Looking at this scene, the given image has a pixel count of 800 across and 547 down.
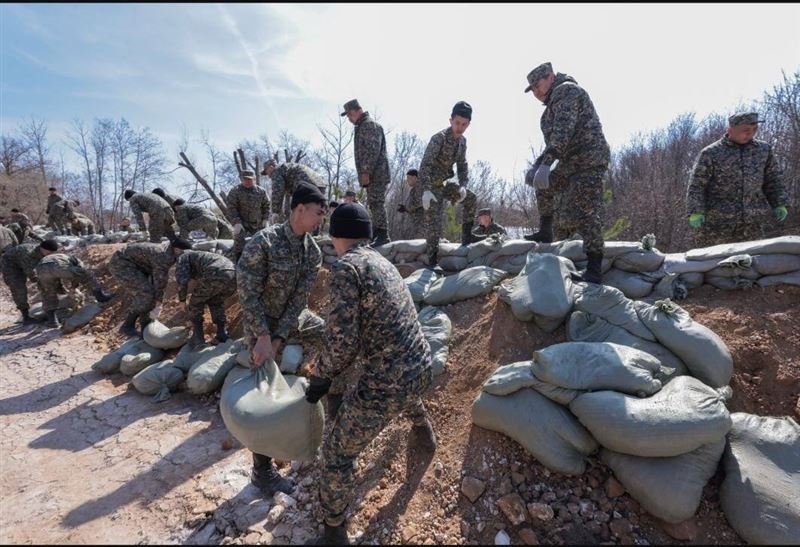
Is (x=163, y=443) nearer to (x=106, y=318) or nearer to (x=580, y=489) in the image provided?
(x=580, y=489)

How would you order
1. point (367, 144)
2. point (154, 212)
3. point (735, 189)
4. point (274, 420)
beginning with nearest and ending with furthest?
1. point (274, 420)
2. point (735, 189)
3. point (367, 144)
4. point (154, 212)

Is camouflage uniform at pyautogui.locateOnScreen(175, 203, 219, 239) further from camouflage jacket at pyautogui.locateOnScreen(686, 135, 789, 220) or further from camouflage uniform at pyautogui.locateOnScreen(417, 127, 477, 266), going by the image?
camouflage jacket at pyautogui.locateOnScreen(686, 135, 789, 220)

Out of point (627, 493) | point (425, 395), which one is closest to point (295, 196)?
point (425, 395)

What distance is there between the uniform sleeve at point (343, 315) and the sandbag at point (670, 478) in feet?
5.07

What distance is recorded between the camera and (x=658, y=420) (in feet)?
5.81

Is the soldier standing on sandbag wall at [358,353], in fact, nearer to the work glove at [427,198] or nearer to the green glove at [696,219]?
the work glove at [427,198]

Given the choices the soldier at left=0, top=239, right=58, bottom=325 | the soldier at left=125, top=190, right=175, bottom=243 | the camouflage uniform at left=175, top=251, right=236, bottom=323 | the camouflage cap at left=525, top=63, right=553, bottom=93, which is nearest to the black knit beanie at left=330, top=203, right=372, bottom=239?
the camouflage cap at left=525, top=63, right=553, bottom=93

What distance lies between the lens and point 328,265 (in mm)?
5574

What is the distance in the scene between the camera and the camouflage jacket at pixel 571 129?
295cm

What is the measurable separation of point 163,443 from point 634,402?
3.36 m

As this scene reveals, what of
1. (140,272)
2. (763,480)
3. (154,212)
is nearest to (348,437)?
(763,480)

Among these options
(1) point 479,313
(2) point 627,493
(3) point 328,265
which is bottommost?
(2) point 627,493

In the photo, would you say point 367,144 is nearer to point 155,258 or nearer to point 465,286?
point 465,286

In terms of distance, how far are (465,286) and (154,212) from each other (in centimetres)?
610
